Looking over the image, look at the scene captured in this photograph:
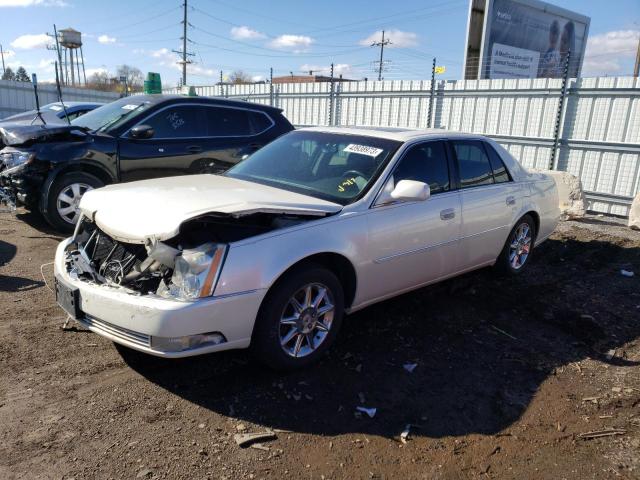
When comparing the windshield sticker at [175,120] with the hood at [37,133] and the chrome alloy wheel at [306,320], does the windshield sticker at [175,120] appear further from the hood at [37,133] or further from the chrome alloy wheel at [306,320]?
the chrome alloy wheel at [306,320]

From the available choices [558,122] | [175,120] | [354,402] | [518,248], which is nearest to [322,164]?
[354,402]

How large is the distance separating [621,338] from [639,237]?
4289 mm

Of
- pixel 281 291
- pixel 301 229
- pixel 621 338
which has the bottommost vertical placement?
pixel 621 338

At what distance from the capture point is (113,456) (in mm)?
2711

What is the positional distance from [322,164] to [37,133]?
422 cm

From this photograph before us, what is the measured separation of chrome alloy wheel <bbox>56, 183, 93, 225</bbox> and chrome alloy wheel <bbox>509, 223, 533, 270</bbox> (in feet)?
17.4

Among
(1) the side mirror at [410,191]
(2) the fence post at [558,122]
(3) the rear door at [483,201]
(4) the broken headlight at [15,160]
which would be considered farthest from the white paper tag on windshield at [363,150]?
(2) the fence post at [558,122]

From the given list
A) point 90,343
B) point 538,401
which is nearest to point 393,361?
point 538,401

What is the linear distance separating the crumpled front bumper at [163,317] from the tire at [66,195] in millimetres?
3670

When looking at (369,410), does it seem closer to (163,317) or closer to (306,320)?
(306,320)

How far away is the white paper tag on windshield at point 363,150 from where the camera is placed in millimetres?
4324

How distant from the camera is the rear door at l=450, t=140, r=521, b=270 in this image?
15.9 ft

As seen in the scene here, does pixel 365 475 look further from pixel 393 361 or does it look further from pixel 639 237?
pixel 639 237

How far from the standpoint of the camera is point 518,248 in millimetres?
5875
